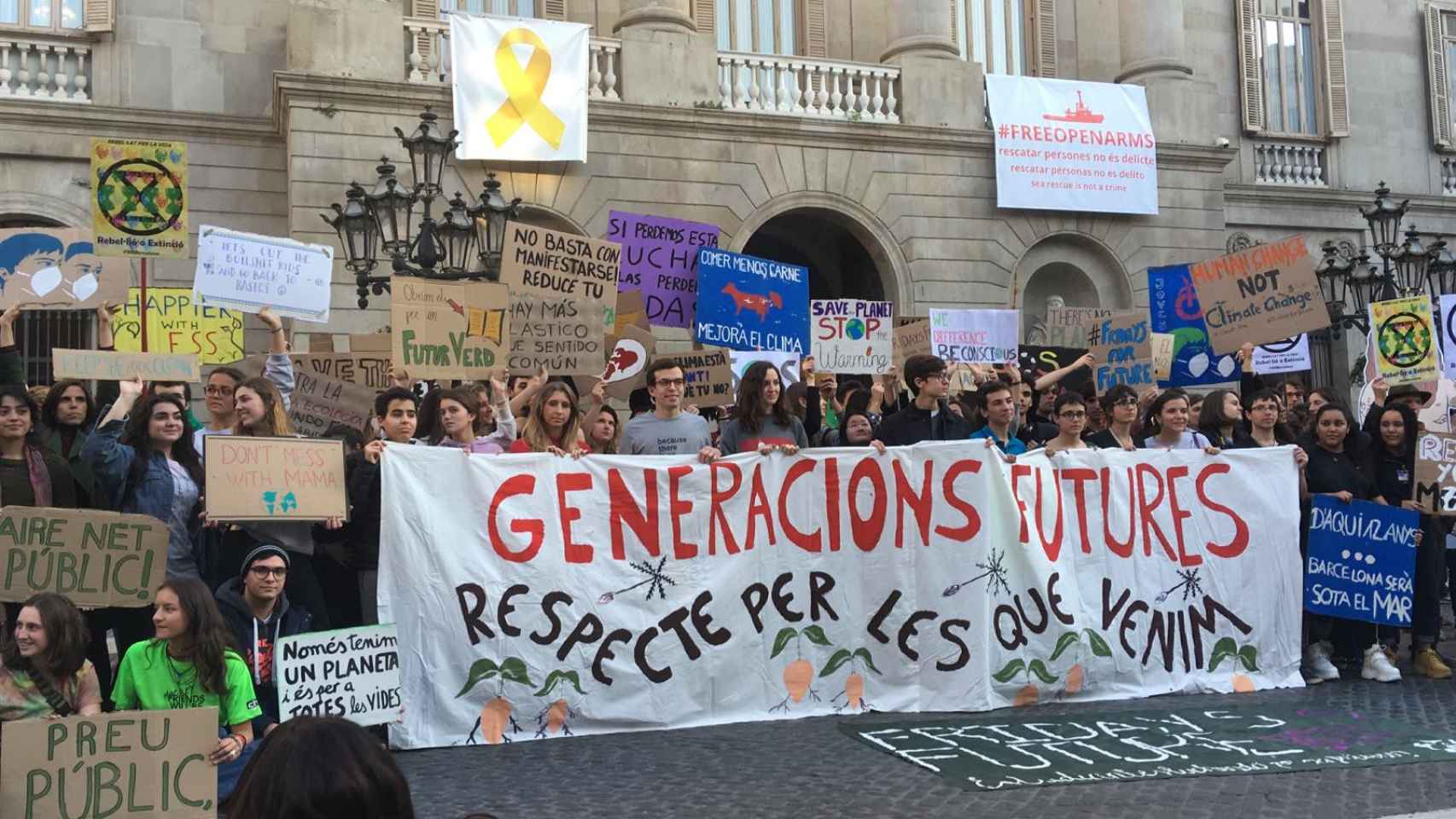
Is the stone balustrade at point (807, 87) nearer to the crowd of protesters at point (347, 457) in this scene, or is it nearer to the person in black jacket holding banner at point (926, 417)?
the crowd of protesters at point (347, 457)

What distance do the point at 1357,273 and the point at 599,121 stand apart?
858 cm

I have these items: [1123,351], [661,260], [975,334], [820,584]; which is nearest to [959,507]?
[820,584]

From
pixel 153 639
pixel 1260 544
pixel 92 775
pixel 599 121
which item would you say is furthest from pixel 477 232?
pixel 92 775

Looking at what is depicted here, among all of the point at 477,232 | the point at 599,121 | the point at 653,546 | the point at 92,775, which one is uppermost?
the point at 599,121

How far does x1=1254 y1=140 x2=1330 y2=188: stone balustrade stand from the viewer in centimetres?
2298

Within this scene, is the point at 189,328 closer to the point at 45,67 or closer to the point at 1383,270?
the point at 45,67

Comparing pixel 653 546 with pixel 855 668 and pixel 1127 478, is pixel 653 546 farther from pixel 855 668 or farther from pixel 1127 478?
pixel 1127 478

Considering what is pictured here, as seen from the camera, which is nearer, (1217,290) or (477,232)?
(1217,290)

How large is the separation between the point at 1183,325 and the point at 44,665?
1284 centimetres

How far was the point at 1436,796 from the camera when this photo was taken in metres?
6.32

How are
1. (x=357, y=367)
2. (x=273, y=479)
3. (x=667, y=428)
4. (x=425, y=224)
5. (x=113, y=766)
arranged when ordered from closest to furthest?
(x=113, y=766)
(x=273, y=479)
(x=667, y=428)
(x=357, y=367)
(x=425, y=224)

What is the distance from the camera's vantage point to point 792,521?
26.9 ft

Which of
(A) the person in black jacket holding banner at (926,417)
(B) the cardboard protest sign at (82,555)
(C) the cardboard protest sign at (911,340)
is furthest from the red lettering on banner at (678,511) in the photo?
(C) the cardboard protest sign at (911,340)

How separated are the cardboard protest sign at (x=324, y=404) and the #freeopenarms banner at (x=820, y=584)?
2.23 m
